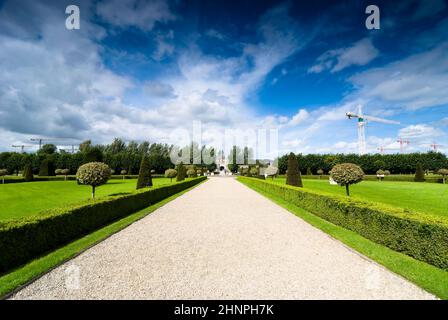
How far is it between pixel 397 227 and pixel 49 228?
8.34 m

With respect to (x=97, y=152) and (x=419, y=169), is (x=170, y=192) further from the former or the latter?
(x=419, y=169)

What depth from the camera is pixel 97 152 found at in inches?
1368

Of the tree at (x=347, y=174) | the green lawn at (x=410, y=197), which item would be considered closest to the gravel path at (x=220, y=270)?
the green lawn at (x=410, y=197)

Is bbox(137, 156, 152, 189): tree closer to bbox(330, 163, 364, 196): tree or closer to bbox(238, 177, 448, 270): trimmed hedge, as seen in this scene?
bbox(330, 163, 364, 196): tree

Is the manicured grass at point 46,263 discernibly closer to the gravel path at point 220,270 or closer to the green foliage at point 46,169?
the gravel path at point 220,270

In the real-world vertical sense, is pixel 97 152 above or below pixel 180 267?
above

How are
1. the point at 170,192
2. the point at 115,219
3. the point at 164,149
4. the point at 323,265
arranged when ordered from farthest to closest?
the point at 164,149 → the point at 170,192 → the point at 115,219 → the point at 323,265

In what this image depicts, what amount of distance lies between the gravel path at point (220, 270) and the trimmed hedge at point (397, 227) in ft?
3.64

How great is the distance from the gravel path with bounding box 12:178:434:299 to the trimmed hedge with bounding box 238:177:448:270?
1110mm

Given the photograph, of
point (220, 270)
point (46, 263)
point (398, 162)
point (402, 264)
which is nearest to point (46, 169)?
point (46, 263)

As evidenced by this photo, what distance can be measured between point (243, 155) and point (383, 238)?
8399 centimetres

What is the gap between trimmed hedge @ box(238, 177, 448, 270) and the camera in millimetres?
4926

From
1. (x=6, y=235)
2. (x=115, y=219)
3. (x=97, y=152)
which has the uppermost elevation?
(x=97, y=152)
